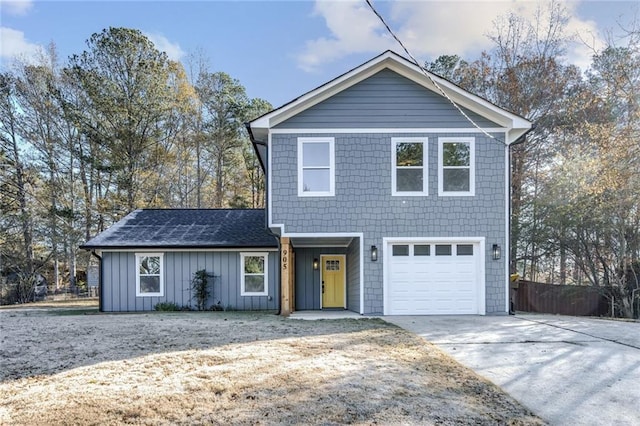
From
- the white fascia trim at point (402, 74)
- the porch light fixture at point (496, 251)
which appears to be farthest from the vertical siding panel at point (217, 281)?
the porch light fixture at point (496, 251)

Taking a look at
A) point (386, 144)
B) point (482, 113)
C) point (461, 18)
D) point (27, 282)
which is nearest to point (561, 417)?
point (386, 144)

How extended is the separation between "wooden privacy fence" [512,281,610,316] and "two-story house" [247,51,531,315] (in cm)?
690

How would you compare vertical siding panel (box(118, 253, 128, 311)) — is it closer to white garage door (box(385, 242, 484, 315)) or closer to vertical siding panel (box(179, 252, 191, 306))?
vertical siding panel (box(179, 252, 191, 306))

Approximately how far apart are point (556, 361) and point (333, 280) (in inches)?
335

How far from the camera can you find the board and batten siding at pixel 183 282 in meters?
12.7

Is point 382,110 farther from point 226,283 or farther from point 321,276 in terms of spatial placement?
point 226,283

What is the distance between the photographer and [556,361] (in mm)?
5418

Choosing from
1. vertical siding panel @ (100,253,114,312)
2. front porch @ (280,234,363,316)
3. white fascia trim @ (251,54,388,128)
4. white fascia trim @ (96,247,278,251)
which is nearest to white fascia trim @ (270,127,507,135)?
white fascia trim @ (251,54,388,128)

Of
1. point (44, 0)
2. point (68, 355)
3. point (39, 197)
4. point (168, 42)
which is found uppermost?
point (168, 42)

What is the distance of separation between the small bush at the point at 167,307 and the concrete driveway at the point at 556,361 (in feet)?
22.8

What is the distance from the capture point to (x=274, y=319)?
9.60 meters

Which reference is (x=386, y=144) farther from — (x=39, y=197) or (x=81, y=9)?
(x=39, y=197)

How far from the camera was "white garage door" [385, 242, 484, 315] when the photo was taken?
1036 centimetres

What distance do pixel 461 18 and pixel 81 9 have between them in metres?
12.7
